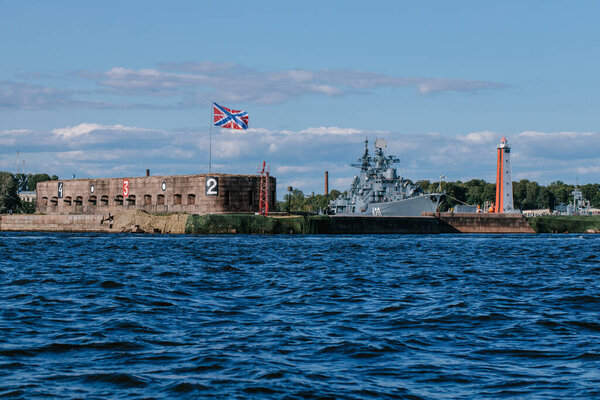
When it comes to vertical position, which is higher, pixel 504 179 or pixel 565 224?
pixel 504 179

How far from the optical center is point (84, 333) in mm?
12992

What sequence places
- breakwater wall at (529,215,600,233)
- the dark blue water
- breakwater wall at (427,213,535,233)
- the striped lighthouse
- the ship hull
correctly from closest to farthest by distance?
the dark blue water, breakwater wall at (427,213,535,233), the ship hull, breakwater wall at (529,215,600,233), the striped lighthouse

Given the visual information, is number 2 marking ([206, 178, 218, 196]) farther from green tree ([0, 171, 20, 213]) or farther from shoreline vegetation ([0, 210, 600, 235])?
green tree ([0, 171, 20, 213])

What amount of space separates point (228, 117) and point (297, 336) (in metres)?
63.1

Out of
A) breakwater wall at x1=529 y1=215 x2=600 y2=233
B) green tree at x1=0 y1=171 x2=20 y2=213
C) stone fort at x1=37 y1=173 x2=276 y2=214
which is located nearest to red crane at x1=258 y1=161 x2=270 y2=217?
stone fort at x1=37 y1=173 x2=276 y2=214

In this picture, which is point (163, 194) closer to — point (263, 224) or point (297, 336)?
point (263, 224)

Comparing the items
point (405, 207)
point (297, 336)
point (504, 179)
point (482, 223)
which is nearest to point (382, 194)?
point (405, 207)

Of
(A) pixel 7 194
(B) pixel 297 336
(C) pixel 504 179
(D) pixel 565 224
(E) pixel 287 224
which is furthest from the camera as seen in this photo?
(A) pixel 7 194

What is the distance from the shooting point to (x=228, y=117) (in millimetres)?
74500

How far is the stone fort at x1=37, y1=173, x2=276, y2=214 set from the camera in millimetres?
81125

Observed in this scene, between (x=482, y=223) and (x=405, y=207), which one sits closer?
(x=482, y=223)

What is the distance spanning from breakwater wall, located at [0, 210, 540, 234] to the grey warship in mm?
5172

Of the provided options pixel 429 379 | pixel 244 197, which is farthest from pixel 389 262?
pixel 244 197

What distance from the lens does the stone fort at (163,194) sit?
81125 millimetres
